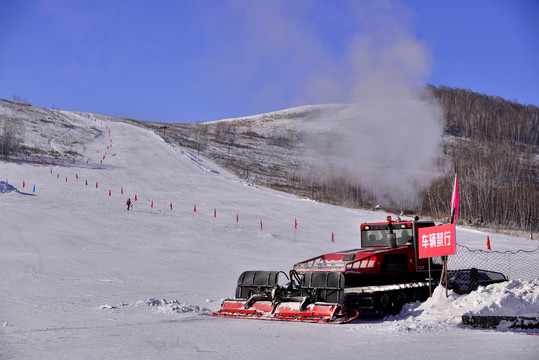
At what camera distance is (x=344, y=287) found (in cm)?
1207

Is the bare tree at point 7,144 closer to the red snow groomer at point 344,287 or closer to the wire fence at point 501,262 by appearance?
the wire fence at point 501,262

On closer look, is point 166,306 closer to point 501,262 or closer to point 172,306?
point 172,306

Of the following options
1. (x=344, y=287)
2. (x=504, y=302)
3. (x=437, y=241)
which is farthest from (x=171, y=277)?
(x=504, y=302)

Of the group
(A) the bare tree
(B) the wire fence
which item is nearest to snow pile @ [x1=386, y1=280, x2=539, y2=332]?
(B) the wire fence

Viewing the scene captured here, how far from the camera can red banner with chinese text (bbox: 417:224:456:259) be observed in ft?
38.6

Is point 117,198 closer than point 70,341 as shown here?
No

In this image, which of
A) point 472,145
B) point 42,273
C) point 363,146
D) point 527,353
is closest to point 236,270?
point 42,273

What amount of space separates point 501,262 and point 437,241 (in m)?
14.1

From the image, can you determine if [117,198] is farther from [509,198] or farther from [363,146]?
[509,198]

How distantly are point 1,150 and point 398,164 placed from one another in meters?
41.5

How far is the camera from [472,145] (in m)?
90.1

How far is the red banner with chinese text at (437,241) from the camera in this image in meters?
11.8

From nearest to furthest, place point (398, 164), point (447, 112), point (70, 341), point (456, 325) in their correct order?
point (70, 341) → point (456, 325) → point (398, 164) → point (447, 112)

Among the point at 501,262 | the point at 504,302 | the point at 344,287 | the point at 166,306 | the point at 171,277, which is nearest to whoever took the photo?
the point at 504,302
